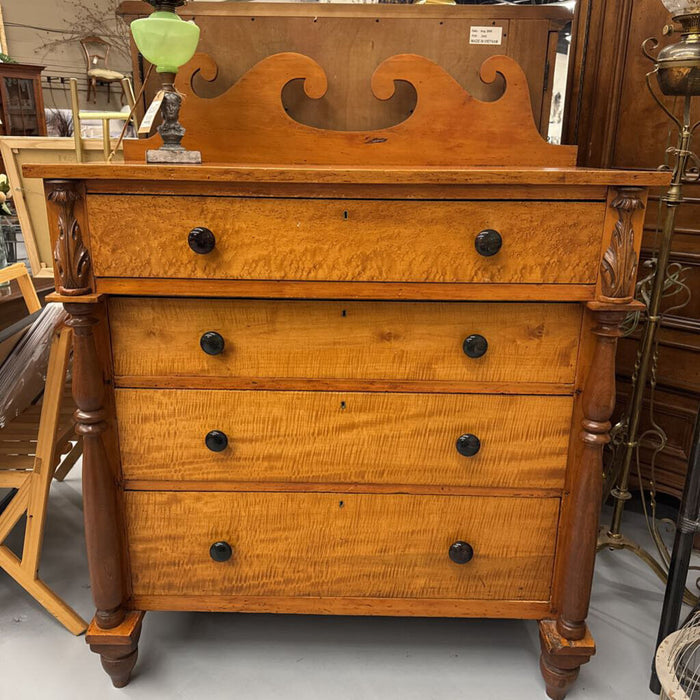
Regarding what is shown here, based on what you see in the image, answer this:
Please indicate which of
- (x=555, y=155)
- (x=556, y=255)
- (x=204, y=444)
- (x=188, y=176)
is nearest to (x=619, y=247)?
(x=556, y=255)

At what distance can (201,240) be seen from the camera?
1221 millimetres

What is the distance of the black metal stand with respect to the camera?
1.40m

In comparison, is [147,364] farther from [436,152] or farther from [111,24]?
[111,24]

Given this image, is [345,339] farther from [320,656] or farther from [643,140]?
[643,140]

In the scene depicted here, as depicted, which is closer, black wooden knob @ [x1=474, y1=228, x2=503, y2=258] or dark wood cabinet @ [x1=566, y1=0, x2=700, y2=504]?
black wooden knob @ [x1=474, y1=228, x2=503, y2=258]

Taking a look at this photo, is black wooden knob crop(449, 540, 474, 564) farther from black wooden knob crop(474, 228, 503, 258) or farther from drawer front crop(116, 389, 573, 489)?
black wooden knob crop(474, 228, 503, 258)

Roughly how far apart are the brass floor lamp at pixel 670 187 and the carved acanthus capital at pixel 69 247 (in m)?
1.36

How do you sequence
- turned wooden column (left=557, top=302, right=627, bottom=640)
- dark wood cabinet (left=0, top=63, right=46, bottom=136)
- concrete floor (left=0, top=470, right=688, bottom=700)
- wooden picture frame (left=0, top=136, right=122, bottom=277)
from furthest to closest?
dark wood cabinet (left=0, top=63, right=46, bottom=136), wooden picture frame (left=0, top=136, right=122, bottom=277), concrete floor (left=0, top=470, right=688, bottom=700), turned wooden column (left=557, top=302, right=627, bottom=640)

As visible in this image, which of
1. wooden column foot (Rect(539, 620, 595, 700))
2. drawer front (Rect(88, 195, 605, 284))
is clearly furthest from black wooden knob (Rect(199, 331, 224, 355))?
wooden column foot (Rect(539, 620, 595, 700))

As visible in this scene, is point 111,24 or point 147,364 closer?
point 147,364

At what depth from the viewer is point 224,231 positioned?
4.07 ft

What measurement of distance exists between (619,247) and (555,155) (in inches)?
19.7

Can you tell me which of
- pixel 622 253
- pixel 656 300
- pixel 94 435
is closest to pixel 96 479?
pixel 94 435

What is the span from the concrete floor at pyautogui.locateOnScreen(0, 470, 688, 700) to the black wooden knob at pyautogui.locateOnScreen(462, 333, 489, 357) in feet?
2.80
